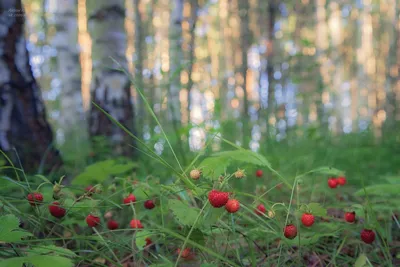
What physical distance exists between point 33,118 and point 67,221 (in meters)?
1.49

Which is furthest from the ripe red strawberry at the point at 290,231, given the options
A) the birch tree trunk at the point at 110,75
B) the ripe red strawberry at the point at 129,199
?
the birch tree trunk at the point at 110,75

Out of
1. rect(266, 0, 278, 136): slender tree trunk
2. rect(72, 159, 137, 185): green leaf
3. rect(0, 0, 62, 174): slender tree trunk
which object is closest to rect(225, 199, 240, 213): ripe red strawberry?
rect(72, 159, 137, 185): green leaf

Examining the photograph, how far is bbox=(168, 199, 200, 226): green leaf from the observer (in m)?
1.08

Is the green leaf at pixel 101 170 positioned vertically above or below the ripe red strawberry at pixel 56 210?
below

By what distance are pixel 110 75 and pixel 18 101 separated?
1131 mm

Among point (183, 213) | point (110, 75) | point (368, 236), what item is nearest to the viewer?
point (183, 213)

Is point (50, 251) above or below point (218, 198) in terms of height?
Answer: below

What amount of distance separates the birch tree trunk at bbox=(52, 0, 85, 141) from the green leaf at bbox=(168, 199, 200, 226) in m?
6.12

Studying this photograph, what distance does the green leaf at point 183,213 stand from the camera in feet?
3.56

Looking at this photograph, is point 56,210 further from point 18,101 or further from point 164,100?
point 18,101

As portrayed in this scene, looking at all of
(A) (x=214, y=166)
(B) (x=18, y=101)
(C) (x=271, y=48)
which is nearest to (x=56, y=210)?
(A) (x=214, y=166)

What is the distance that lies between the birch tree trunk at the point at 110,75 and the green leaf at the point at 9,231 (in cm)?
248

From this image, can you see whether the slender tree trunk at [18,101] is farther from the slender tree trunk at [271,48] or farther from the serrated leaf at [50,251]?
the slender tree trunk at [271,48]

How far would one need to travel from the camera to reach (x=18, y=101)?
8.29 ft
